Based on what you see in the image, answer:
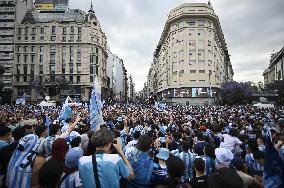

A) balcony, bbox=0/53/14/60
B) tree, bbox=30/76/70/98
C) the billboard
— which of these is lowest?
tree, bbox=30/76/70/98

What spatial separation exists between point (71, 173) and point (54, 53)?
254 ft

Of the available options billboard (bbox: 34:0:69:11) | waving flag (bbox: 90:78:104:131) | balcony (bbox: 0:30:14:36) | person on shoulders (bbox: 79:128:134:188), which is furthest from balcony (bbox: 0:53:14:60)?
person on shoulders (bbox: 79:128:134:188)

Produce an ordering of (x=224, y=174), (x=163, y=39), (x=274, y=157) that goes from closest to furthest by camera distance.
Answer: (x=224, y=174) → (x=274, y=157) → (x=163, y=39)

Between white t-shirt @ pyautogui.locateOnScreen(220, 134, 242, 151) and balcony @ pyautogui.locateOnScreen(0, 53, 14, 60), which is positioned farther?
balcony @ pyautogui.locateOnScreen(0, 53, 14, 60)

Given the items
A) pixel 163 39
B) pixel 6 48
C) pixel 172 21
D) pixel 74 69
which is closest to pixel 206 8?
pixel 172 21

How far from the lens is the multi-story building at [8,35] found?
2921 inches

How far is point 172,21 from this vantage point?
7219cm

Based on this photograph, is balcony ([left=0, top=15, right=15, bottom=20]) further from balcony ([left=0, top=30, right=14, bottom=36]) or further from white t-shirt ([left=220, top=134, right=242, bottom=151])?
white t-shirt ([left=220, top=134, right=242, bottom=151])

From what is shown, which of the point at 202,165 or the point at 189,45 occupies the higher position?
the point at 189,45

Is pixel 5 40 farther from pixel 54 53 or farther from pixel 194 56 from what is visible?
pixel 194 56

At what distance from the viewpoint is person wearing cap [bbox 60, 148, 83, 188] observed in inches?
163

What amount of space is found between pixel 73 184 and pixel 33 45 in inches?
3125

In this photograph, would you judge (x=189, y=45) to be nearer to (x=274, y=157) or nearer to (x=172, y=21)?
(x=172, y=21)

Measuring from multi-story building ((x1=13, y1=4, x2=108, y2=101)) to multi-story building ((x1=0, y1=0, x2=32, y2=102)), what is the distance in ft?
4.23
